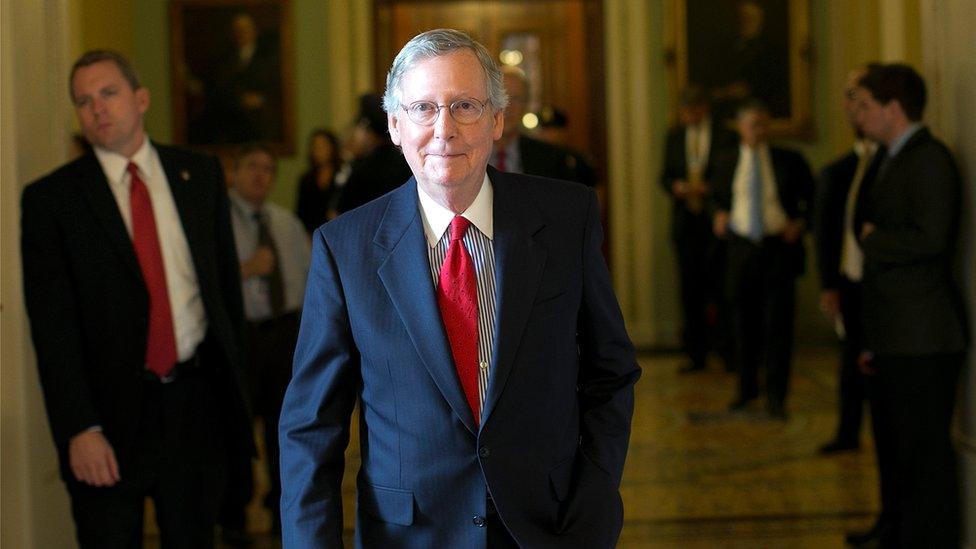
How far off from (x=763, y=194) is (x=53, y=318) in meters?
5.98

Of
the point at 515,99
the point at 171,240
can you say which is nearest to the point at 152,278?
the point at 171,240

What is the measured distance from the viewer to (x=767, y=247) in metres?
8.78

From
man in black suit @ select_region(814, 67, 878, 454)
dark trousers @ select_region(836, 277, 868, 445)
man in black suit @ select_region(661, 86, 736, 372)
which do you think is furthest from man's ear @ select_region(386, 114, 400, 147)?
man in black suit @ select_region(661, 86, 736, 372)

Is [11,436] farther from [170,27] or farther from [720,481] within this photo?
[170,27]

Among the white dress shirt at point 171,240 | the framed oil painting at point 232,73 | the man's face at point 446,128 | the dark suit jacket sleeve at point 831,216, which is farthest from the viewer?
the framed oil painting at point 232,73

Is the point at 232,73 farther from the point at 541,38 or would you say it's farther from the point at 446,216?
the point at 446,216

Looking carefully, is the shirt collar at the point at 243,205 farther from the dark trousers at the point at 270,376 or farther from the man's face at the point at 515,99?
the man's face at the point at 515,99

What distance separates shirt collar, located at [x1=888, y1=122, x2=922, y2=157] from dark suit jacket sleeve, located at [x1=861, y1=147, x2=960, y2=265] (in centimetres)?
12

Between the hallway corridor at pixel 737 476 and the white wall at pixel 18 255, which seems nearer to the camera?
the white wall at pixel 18 255

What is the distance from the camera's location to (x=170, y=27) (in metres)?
12.5

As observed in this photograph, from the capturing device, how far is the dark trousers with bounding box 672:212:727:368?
36.0 feet

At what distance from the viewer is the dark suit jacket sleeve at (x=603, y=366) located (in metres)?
2.66

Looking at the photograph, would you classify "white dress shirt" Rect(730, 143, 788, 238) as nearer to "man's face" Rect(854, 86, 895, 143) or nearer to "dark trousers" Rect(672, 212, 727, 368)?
"dark trousers" Rect(672, 212, 727, 368)

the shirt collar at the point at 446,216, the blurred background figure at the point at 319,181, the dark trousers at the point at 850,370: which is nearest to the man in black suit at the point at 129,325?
the shirt collar at the point at 446,216
